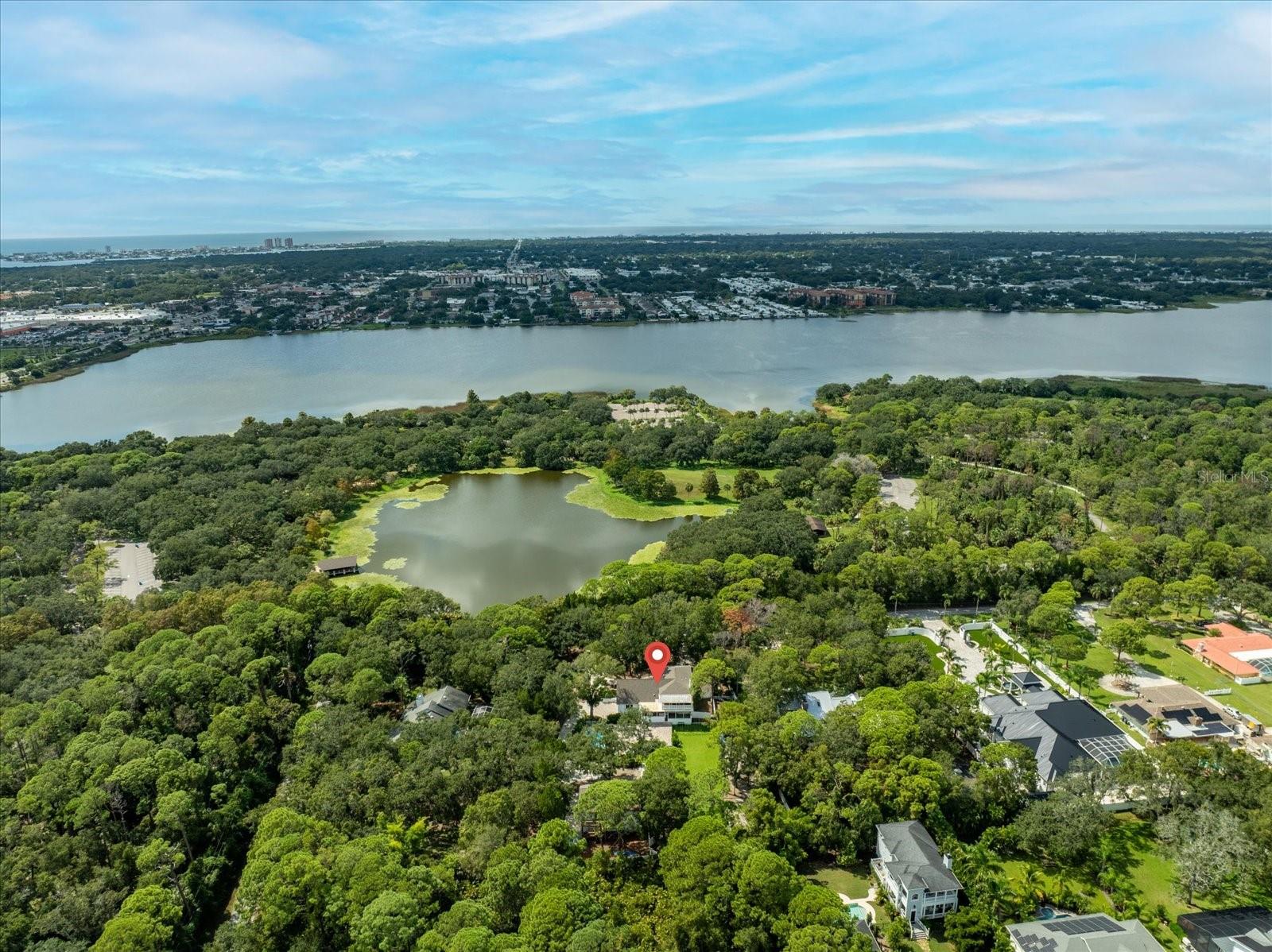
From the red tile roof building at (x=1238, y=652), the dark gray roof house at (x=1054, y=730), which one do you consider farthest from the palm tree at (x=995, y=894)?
the red tile roof building at (x=1238, y=652)

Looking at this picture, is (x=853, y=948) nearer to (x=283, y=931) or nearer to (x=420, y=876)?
(x=420, y=876)

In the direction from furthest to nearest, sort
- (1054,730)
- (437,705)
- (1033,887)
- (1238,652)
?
(1238,652) → (437,705) → (1054,730) → (1033,887)

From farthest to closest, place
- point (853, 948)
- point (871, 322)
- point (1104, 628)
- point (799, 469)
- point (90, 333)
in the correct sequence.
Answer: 1. point (871, 322)
2. point (90, 333)
3. point (799, 469)
4. point (1104, 628)
5. point (853, 948)

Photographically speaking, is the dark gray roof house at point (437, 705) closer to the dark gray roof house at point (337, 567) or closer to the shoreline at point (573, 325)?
the dark gray roof house at point (337, 567)

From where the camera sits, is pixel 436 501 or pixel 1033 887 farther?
pixel 436 501

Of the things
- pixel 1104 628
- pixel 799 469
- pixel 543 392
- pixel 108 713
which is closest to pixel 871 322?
pixel 543 392

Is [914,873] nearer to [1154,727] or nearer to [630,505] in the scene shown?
[1154,727]

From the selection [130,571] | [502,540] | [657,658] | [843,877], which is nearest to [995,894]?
[843,877]
